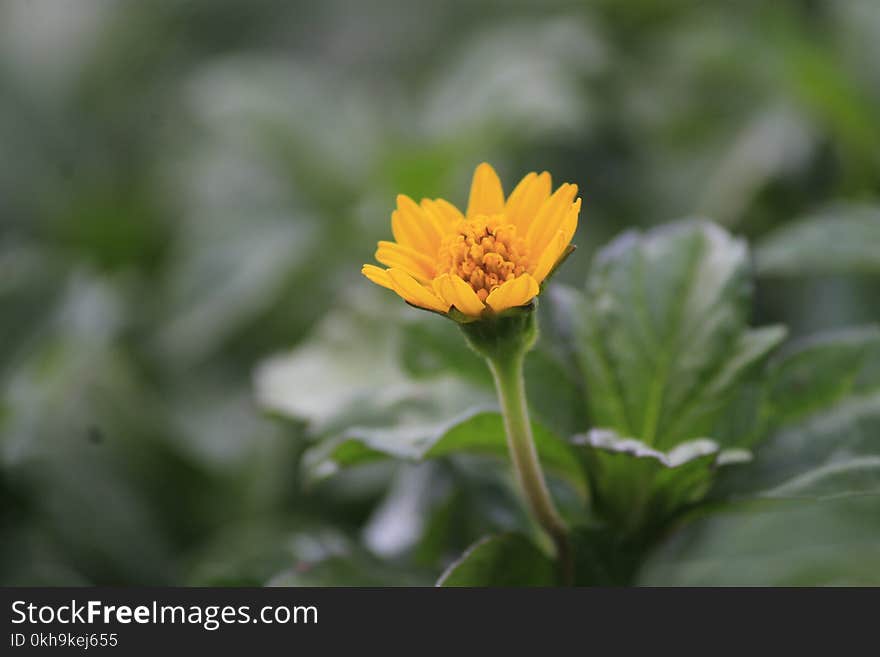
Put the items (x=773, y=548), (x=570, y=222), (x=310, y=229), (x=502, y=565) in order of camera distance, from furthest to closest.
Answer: (x=310, y=229)
(x=773, y=548)
(x=502, y=565)
(x=570, y=222)

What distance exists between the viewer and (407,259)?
492mm

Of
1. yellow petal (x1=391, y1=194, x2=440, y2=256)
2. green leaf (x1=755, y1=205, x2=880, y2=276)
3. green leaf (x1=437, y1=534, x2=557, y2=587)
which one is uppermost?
green leaf (x1=755, y1=205, x2=880, y2=276)

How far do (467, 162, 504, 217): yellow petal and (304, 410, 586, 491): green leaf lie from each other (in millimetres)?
121

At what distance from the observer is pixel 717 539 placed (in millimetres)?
697

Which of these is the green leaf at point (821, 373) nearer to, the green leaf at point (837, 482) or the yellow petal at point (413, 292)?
the green leaf at point (837, 482)

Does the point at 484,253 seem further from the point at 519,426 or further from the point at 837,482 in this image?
the point at 837,482

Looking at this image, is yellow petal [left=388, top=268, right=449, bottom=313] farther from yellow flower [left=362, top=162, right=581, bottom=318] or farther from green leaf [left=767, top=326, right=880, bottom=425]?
green leaf [left=767, top=326, right=880, bottom=425]

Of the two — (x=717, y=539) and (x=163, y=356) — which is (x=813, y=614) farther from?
(x=163, y=356)

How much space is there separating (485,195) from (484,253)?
6 centimetres

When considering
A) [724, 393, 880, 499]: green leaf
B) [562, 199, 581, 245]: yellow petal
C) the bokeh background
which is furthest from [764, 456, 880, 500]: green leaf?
[562, 199, 581, 245]: yellow petal

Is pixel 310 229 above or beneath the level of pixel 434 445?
above

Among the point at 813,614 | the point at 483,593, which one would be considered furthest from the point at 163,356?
the point at 813,614

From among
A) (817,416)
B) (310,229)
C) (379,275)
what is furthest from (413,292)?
(310,229)

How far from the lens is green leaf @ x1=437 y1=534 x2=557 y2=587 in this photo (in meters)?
0.53
